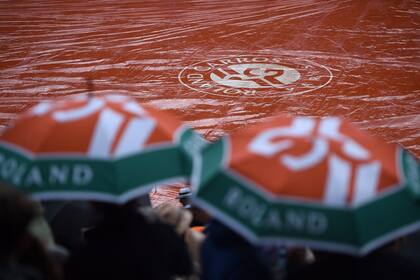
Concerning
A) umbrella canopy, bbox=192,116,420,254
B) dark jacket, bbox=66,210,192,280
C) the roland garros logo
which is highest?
umbrella canopy, bbox=192,116,420,254

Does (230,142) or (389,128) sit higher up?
(230,142)

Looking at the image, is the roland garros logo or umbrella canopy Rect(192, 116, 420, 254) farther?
the roland garros logo

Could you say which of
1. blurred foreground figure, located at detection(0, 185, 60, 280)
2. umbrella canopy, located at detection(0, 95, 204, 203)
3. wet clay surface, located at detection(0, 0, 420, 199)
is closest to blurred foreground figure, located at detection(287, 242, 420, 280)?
umbrella canopy, located at detection(0, 95, 204, 203)

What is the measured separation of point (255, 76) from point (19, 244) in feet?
19.5

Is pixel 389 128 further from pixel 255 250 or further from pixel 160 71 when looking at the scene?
pixel 255 250

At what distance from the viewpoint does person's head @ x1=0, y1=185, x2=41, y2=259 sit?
5.99 ft

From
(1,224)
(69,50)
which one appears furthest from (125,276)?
(69,50)

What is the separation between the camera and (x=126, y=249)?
87.6 inches

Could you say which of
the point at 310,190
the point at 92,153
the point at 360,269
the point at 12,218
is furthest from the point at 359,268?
the point at 12,218

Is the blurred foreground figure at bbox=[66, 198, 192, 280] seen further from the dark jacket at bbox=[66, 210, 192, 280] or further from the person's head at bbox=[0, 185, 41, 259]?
the person's head at bbox=[0, 185, 41, 259]

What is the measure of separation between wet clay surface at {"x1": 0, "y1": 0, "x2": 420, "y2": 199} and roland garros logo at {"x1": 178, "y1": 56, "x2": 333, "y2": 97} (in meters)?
0.01

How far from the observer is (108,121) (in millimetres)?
2375

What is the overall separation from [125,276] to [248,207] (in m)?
0.50

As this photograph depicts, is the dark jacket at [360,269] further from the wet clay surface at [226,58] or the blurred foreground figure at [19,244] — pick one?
the wet clay surface at [226,58]
